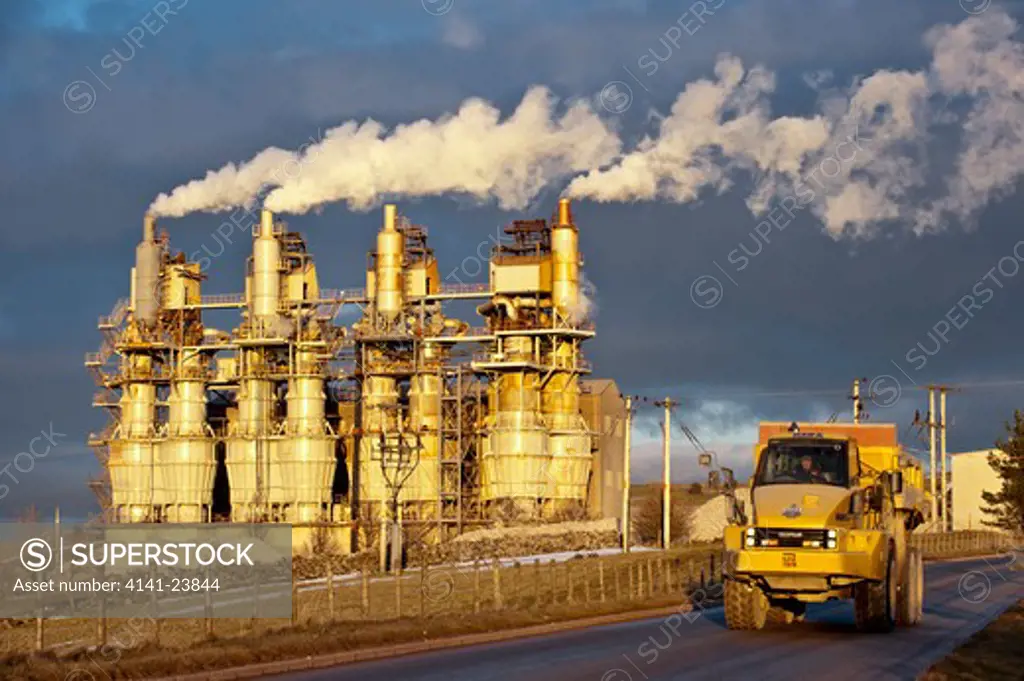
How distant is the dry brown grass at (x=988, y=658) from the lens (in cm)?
2225

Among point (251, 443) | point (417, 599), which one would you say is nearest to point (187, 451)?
point (251, 443)

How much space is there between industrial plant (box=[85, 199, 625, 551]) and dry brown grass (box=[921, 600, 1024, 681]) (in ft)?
181

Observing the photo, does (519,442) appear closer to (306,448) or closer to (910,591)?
(306,448)

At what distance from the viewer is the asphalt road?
74.5 feet

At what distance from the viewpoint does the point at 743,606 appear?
30.2 meters

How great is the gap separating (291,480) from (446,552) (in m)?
15.5

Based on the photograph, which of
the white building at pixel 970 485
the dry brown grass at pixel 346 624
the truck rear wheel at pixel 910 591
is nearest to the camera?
the dry brown grass at pixel 346 624

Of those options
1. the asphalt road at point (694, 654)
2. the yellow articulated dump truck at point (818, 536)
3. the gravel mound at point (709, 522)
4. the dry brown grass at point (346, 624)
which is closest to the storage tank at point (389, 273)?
the gravel mound at point (709, 522)

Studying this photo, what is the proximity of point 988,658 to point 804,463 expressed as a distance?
5.93 meters

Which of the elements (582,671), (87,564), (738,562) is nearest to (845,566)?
(738,562)

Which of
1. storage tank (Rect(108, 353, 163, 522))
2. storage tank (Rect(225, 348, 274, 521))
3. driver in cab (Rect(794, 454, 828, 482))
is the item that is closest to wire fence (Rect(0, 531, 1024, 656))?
driver in cab (Rect(794, 454, 828, 482))

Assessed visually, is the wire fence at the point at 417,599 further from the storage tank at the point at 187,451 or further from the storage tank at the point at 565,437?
the storage tank at the point at 187,451

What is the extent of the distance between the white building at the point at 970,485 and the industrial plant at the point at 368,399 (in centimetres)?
3983

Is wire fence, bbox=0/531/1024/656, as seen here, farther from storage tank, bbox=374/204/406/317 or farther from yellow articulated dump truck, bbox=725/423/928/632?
storage tank, bbox=374/204/406/317
